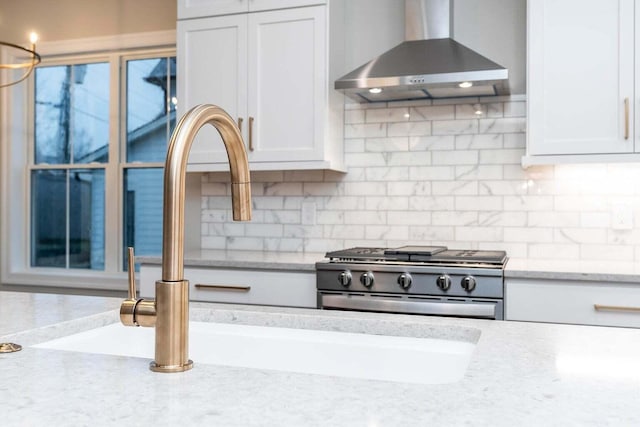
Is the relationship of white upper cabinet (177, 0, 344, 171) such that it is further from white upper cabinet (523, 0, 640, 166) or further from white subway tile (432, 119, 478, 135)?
white upper cabinet (523, 0, 640, 166)

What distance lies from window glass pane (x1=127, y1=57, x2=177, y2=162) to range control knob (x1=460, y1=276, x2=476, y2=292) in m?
2.34

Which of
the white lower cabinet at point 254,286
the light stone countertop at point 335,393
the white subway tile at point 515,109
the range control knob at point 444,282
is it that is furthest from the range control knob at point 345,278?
the light stone countertop at point 335,393

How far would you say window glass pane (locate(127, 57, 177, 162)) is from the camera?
4.23m

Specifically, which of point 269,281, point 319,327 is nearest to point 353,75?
point 269,281

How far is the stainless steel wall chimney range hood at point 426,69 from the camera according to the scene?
2980 mm

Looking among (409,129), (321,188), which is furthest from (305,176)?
(409,129)

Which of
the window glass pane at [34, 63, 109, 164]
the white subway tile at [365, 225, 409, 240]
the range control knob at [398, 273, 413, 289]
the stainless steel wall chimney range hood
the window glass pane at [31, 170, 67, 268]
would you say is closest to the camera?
the range control knob at [398, 273, 413, 289]

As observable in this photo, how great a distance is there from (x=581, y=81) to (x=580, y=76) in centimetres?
2

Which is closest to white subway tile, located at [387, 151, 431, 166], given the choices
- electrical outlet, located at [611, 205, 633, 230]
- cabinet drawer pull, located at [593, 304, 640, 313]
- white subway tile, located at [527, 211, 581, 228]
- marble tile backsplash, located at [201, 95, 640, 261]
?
marble tile backsplash, located at [201, 95, 640, 261]

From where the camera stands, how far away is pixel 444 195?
11.4ft

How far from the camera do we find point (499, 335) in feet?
4.00

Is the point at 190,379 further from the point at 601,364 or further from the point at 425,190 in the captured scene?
the point at 425,190

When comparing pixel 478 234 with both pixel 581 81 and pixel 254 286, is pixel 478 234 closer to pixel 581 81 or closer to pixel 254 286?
pixel 581 81

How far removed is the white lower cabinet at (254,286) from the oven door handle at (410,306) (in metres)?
0.12
